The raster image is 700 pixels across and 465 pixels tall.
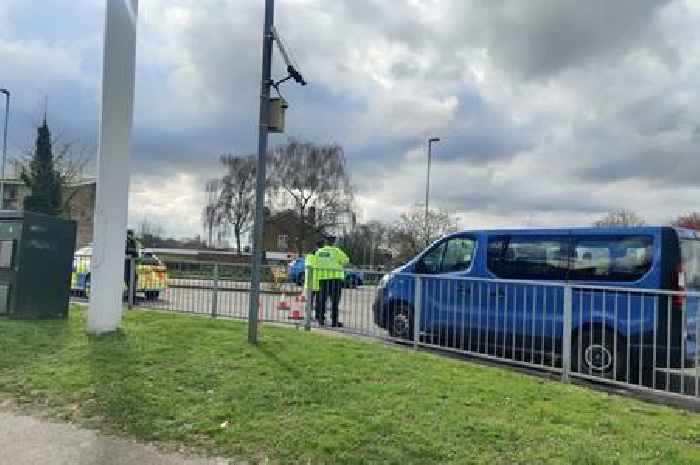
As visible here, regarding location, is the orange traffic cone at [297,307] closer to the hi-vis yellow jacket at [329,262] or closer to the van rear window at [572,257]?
the hi-vis yellow jacket at [329,262]

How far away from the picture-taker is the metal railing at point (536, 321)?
7.44 metres

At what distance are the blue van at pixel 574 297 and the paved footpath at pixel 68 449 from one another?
5.11 meters

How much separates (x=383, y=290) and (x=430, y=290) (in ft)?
4.24

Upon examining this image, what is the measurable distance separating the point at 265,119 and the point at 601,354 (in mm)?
5281

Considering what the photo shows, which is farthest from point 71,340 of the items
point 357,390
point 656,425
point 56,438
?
point 656,425

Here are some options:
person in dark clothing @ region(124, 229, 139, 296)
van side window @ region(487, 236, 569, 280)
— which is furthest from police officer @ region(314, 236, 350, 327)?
person in dark clothing @ region(124, 229, 139, 296)

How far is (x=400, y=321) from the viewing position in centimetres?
1027

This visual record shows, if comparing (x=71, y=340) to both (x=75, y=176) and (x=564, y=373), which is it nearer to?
(x=564, y=373)

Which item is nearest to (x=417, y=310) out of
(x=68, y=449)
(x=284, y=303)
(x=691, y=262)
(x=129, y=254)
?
(x=691, y=262)

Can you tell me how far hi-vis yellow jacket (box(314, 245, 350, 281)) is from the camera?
1140 cm

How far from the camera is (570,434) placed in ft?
16.3

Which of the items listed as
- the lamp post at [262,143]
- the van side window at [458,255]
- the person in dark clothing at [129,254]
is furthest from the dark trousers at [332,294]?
the person in dark clothing at [129,254]

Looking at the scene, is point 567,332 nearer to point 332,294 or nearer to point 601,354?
point 601,354

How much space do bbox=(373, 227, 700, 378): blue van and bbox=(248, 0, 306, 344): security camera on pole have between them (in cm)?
242
